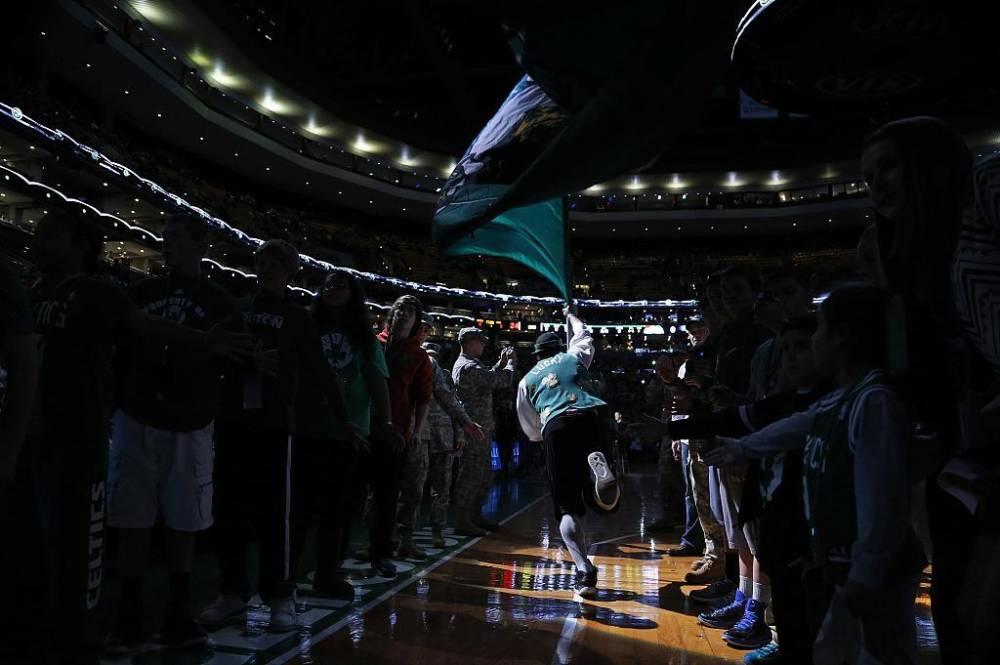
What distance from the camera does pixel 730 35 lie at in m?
1.18

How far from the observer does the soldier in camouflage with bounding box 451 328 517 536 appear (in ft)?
19.1

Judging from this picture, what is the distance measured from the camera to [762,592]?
2.94 metres

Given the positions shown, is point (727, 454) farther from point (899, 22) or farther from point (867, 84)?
point (867, 84)

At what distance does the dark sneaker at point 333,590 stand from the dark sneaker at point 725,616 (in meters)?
1.71

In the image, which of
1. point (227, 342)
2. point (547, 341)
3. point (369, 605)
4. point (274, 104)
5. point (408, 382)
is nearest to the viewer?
point (227, 342)

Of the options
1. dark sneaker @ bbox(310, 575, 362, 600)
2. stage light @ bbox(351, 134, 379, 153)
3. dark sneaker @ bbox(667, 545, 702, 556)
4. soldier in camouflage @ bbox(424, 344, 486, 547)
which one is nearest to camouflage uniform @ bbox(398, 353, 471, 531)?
soldier in camouflage @ bbox(424, 344, 486, 547)

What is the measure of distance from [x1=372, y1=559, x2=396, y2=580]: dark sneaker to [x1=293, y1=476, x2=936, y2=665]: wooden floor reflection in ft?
0.66

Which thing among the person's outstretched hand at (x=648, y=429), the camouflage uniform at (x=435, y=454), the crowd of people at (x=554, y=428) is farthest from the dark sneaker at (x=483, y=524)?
the person's outstretched hand at (x=648, y=429)

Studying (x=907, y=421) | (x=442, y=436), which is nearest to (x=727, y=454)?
(x=907, y=421)

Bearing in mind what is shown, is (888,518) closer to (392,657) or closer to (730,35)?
(730,35)

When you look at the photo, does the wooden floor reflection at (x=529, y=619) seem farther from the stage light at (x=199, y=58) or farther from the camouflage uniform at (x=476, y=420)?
the stage light at (x=199, y=58)

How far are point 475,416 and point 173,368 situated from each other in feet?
12.0

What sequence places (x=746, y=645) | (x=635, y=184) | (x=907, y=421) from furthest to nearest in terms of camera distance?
(x=635, y=184) < (x=746, y=645) < (x=907, y=421)

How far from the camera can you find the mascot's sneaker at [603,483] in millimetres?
3713
